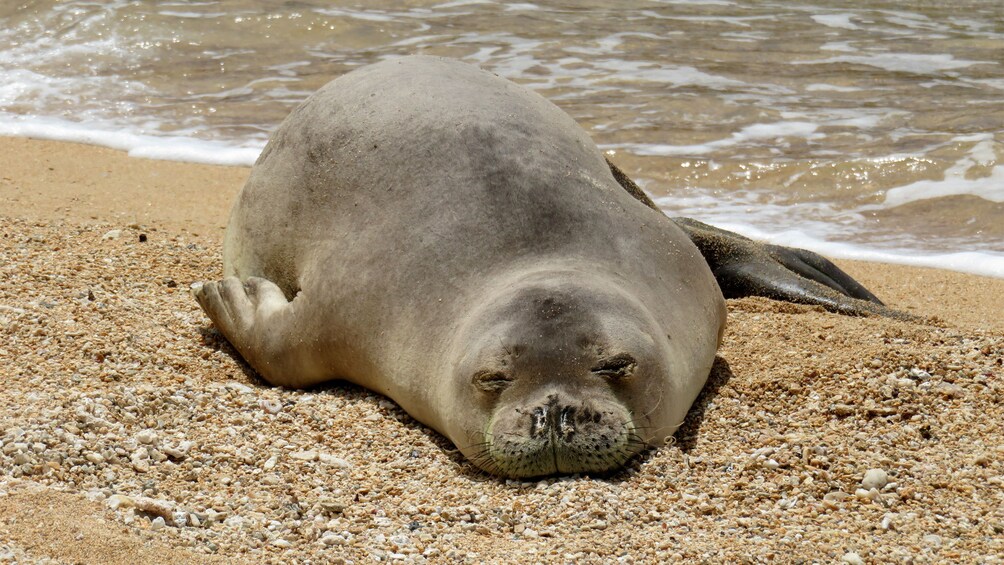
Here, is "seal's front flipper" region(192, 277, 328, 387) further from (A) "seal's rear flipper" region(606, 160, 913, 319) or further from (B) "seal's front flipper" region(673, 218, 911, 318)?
(B) "seal's front flipper" region(673, 218, 911, 318)

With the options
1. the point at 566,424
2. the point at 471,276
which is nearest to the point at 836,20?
the point at 471,276

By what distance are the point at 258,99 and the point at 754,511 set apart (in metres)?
8.26

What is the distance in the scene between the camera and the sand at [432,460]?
3.34 m

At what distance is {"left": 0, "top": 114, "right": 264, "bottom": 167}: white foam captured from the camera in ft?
30.0

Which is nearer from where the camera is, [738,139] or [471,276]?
[471,276]

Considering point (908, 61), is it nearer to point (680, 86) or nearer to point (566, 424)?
point (680, 86)

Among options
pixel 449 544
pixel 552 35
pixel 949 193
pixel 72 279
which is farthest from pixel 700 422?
pixel 552 35

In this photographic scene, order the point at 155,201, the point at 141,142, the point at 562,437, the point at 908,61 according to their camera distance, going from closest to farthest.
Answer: the point at 562,437 → the point at 155,201 → the point at 141,142 → the point at 908,61

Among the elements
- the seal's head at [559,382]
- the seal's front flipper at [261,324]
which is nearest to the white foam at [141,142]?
the seal's front flipper at [261,324]

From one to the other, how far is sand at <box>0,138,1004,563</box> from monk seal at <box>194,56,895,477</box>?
5.8 inches

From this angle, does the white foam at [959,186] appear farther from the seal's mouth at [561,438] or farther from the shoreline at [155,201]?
the seal's mouth at [561,438]

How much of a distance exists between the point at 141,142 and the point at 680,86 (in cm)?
457

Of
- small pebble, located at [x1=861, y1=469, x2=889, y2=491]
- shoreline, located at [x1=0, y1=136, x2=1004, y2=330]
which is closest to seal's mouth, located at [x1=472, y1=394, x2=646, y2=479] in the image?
small pebble, located at [x1=861, y1=469, x2=889, y2=491]

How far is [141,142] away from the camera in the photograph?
9.53 meters
